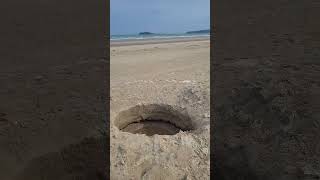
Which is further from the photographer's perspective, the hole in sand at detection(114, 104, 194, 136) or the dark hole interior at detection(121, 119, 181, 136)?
the dark hole interior at detection(121, 119, 181, 136)

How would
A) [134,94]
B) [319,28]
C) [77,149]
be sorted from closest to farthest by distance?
[319,28]
[77,149]
[134,94]

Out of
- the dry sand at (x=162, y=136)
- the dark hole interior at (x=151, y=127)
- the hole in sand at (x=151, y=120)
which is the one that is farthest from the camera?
the dark hole interior at (x=151, y=127)

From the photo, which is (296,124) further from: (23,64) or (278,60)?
(23,64)

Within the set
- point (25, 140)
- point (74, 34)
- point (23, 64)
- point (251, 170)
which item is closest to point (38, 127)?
point (25, 140)

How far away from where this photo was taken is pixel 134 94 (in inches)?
242

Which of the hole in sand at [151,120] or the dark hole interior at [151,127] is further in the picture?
the dark hole interior at [151,127]

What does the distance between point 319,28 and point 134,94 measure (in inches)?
176

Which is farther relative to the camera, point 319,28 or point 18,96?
point 18,96

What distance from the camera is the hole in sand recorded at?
5.47 metres

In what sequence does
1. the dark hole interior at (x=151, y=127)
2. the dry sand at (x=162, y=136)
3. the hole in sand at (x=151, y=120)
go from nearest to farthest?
the dry sand at (x=162, y=136) → the hole in sand at (x=151, y=120) → the dark hole interior at (x=151, y=127)

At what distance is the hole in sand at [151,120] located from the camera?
5470 millimetres

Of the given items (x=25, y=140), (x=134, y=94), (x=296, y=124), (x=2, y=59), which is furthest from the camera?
(x=134, y=94)

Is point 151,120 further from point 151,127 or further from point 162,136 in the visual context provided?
point 162,136

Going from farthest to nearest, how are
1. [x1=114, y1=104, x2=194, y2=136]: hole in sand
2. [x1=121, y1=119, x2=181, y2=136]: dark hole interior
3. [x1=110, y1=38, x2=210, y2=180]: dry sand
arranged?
[x1=121, y1=119, x2=181, y2=136]: dark hole interior < [x1=114, y1=104, x2=194, y2=136]: hole in sand < [x1=110, y1=38, x2=210, y2=180]: dry sand
